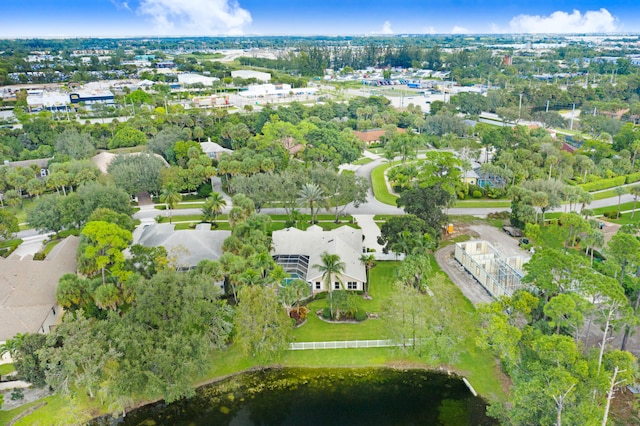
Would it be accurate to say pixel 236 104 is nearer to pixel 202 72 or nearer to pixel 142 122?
pixel 142 122

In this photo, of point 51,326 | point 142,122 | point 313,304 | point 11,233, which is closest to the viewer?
point 51,326

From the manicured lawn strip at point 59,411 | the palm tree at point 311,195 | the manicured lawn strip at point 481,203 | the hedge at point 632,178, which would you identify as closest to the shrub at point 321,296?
the palm tree at point 311,195

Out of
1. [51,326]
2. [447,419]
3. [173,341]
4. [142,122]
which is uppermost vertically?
[142,122]

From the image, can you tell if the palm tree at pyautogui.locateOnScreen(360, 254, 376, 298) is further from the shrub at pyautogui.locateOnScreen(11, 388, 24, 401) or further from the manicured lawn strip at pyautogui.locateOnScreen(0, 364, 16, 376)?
the manicured lawn strip at pyautogui.locateOnScreen(0, 364, 16, 376)

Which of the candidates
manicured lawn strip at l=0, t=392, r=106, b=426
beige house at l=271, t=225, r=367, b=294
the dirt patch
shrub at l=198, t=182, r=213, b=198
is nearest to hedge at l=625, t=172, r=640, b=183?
the dirt patch

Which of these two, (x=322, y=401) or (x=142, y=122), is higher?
(x=142, y=122)

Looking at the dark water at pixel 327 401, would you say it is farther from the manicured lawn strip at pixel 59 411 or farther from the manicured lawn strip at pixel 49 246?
the manicured lawn strip at pixel 49 246

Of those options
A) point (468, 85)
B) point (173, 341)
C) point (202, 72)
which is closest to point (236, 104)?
point (202, 72)

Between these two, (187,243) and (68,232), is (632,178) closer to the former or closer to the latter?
(187,243)
